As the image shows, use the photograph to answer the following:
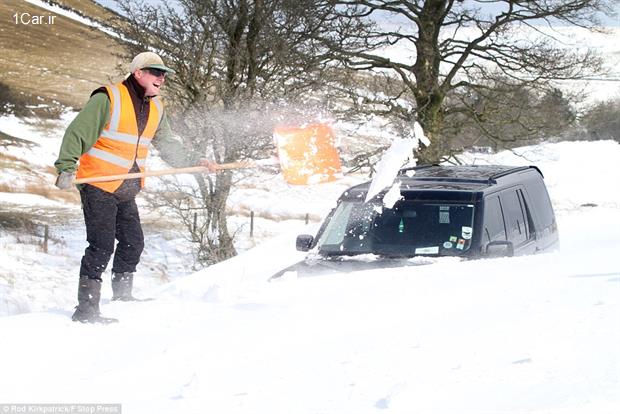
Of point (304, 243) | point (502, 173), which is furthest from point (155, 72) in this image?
point (502, 173)

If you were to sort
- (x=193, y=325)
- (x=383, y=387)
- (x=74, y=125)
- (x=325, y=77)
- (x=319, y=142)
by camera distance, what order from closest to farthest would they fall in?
(x=383, y=387)
(x=193, y=325)
(x=74, y=125)
(x=319, y=142)
(x=325, y=77)

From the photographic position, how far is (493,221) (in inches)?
278

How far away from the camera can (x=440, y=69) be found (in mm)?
20547

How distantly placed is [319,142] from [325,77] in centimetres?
1118

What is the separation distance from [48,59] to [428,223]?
61.4 meters

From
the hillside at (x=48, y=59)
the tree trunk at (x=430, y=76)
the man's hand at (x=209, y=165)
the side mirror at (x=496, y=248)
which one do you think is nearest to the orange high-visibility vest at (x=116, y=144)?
the man's hand at (x=209, y=165)

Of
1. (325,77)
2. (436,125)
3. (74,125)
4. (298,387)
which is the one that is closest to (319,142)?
(74,125)

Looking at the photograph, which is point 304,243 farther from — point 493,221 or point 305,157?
point 493,221

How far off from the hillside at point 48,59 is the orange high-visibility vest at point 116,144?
44497 mm

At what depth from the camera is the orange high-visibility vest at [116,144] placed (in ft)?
17.6

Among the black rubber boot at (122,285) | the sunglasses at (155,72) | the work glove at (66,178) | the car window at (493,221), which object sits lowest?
the black rubber boot at (122,285)

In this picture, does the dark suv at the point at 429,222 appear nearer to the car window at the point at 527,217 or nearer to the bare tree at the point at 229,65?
the car window at the point at 527,217

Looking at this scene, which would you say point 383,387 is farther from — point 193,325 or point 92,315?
point 92,315

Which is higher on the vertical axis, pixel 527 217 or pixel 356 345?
pixel 527 217
